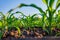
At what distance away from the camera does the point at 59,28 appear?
322 cm

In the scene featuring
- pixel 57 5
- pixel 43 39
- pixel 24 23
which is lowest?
pixel 43 39

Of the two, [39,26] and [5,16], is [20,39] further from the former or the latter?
[39,26]

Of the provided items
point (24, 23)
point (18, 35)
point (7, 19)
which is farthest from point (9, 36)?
point (24, 23)

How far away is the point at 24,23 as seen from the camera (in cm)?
314

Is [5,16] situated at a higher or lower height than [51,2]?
lower

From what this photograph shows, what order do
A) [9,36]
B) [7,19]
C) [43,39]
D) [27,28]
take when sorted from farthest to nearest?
[27,28]
[7,19]
[9,36]
[43,39]

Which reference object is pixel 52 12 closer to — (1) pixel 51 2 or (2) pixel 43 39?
(1) pixel 51 2

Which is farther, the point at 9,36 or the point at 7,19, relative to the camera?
the point at 7,19

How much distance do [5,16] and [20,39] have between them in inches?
20.0

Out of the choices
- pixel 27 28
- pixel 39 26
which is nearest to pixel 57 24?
pixel 39 26

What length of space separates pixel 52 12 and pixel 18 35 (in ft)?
2.07

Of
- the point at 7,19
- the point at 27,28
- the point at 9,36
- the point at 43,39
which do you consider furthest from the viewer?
the point at 27,28

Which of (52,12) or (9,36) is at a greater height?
(52,12)

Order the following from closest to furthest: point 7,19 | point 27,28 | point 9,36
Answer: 1. point 9,36
2. point 7,19
3. point 27,28
